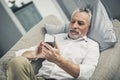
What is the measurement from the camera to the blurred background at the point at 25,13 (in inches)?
102

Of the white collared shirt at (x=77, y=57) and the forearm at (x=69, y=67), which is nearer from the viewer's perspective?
the forearm at (x=69, y=67)

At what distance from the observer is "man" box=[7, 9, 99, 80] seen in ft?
5.28

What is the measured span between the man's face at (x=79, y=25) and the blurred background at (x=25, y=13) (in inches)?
11.9

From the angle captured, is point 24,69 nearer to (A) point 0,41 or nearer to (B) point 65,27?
(B) point 65,27

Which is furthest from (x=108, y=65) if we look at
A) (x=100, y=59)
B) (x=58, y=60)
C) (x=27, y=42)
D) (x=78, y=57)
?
(x=27, y=42)

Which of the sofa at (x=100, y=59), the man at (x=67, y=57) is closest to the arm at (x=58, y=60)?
the man at (x=67, y=57)

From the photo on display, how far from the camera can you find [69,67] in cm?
164

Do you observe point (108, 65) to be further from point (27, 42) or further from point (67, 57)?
point (27, 42)

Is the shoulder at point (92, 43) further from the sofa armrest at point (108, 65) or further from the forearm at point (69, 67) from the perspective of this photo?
the forearm at point (69, 67)

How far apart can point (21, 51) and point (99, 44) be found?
63cm

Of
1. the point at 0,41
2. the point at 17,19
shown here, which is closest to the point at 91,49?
the point at 17,19

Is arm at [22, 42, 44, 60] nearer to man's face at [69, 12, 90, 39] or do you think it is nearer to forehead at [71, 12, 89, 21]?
man's face at [69, 12, 90, 39]

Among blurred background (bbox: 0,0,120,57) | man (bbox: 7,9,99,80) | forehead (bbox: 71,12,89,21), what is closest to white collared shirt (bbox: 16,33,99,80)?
man (bbox: 7,9,99,80)

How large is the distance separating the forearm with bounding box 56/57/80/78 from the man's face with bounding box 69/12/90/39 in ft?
1.45
